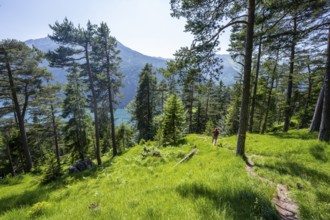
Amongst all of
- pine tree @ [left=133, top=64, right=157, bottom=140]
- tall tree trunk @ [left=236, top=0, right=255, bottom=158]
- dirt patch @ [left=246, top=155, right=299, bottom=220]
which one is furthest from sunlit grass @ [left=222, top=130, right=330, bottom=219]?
pine tree @ [left=133, top=64, right=157, bottom=140]

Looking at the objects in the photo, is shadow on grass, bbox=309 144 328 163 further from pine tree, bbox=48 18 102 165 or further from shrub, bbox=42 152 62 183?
pine tree, bbox=48 18 102 165

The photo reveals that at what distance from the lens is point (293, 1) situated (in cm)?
846

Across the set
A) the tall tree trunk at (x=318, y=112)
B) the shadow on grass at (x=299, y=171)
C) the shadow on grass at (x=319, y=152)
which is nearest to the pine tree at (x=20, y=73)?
the shadow on grass at (x=299, y=171)

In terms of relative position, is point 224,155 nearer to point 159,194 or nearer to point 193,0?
point 159,194

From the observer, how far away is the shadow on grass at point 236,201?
341cm

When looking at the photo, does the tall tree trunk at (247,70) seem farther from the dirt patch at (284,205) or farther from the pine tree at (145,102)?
the pine tree at (145,102)

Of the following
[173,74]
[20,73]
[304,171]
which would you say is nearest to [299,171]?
[304,171]

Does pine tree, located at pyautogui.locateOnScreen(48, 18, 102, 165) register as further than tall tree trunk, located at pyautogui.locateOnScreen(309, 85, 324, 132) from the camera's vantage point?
Yes

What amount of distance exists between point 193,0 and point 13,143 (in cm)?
3086

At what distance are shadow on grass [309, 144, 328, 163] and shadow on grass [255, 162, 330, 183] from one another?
151 centimetres

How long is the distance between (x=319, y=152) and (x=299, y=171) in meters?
3.08

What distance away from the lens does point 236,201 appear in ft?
12.8

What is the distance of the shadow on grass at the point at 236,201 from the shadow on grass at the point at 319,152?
6.08 meters

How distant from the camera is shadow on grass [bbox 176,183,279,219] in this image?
11.2ft
